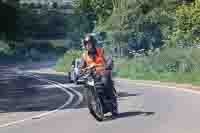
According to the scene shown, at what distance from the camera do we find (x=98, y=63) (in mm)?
15719

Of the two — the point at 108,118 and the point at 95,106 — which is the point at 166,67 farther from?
the point at 95,106

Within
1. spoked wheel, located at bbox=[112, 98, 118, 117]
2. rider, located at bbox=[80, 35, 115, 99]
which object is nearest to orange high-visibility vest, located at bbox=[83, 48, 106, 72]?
rider, located at bbox=[80, 35, 115, 99]

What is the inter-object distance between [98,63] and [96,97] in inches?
30.9

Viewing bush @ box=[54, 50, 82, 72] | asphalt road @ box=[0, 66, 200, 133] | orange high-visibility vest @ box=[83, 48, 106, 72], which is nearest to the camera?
asphalt road @ box=[0, 66, 200, 133]

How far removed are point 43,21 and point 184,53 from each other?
54.0 m

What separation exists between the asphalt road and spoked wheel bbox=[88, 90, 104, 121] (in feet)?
0.63

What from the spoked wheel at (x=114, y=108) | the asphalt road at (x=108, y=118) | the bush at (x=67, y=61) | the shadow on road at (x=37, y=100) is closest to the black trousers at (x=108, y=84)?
the spoked wheel at (x=114, y=108)

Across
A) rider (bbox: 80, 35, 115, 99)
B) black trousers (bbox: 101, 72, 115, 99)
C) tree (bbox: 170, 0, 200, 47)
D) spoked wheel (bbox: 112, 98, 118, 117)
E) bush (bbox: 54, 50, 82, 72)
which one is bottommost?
bush (bbox: 54, 50, 82, 72)

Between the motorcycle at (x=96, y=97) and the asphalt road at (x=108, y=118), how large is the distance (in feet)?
0.75

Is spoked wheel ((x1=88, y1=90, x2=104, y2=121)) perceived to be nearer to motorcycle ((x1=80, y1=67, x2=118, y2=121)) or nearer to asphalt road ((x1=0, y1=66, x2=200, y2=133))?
motorcycle ((x1=80, y1=67, x2=118, y2=121))

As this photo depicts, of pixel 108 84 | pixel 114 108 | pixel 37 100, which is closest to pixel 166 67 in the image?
pixel 37 100

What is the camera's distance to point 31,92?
94.4 ft

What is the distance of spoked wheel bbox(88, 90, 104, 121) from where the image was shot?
15500 mm

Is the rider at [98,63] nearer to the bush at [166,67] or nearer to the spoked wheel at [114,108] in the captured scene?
the spoked wheel at [114,108]
